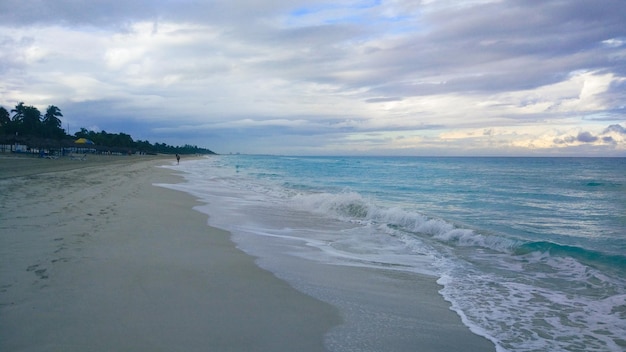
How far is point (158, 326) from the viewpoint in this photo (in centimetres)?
416

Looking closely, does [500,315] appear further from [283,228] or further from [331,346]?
[283,228]

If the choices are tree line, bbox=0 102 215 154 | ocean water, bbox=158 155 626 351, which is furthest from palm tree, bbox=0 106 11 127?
ocean water, bbox=158 155 626 351

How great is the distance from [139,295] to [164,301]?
0.39m

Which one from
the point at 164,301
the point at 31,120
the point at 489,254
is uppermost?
the point at 31,120

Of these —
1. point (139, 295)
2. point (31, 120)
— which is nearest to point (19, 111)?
point (31, 120)

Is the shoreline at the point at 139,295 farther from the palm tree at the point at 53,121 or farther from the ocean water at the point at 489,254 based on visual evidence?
the palm tree at the point at 53,121

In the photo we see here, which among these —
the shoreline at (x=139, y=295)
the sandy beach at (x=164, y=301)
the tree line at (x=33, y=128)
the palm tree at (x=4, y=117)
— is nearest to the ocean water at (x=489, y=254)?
the sandy beach at (x=164, y=301)

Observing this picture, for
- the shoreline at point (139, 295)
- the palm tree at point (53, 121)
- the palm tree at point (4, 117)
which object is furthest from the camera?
the palm tree at point (53, 121)

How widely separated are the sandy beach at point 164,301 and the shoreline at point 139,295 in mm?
12

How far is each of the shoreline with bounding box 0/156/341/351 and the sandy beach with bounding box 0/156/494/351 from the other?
1 centimetres

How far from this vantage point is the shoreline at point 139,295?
389 centimetres

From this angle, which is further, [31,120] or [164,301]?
[31,120]

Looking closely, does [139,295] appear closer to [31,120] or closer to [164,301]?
[164,301]

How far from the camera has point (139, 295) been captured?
5.09 m
